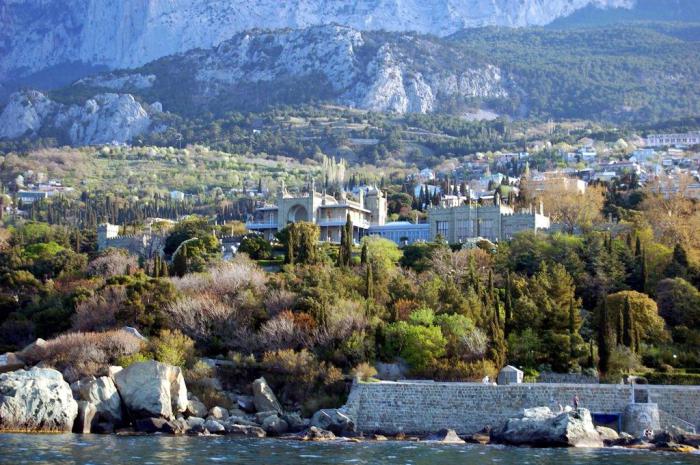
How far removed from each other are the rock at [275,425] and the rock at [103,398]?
6.50m

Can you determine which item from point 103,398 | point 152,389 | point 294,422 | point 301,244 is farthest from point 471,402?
point 301,244

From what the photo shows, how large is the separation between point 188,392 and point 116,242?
46313 mm

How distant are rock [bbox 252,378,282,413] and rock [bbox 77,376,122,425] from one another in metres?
6.15

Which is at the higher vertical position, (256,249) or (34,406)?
(256,249)

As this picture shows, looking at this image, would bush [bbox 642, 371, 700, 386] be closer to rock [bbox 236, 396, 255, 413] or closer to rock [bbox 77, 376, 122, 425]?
rock [bbox 236, 396, 255, 413]

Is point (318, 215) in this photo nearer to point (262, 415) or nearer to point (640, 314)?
point (640, 314)

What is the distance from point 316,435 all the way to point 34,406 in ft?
39.2

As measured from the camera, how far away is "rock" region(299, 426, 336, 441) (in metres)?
51.8

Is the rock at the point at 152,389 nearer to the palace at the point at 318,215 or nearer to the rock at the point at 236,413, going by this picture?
the rock at the point at 236,413

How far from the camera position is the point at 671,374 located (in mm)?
56531

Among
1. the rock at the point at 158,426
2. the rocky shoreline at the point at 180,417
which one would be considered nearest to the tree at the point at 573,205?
the rocky shoreline at the point at 180,417

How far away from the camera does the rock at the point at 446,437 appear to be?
2019 inches

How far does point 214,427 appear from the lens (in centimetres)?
5378

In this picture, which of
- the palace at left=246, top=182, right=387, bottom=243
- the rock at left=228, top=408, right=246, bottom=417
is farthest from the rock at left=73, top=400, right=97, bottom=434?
the palace at left=246, top=182, right=387, bottom=243
